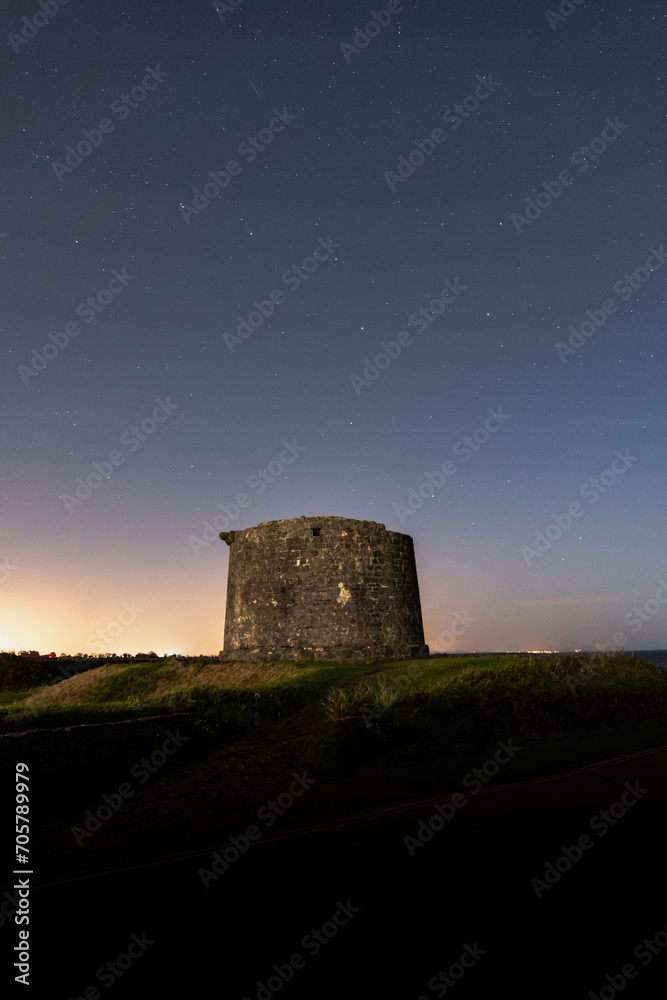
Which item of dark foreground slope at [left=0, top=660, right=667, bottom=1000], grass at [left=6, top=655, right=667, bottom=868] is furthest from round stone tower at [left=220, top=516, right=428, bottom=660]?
dark foreground slope at [left=0, top=660, right=667, bottom=1000]

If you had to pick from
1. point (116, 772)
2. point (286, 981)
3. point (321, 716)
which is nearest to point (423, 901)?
point (286, 981)

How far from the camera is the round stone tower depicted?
75.0ft

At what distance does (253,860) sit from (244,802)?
9.65 ft

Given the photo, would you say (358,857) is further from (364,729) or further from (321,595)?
(321,595)

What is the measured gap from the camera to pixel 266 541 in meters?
24.4

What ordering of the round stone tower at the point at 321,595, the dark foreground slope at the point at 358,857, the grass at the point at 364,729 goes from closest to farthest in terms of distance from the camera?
the dark foreground slope at the point at 358,857 → the grass at the point at 364,729 → the round stone tower at the point at 321,595

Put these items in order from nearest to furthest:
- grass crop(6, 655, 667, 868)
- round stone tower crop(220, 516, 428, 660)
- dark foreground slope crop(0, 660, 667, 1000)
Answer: dark foreground slope crop(0, 660, 667, 1000) < grass crop(6, 655, 667, 868) < round stone tower crop(220, 516, 428, 660)

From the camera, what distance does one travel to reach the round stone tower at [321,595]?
75.0 ft

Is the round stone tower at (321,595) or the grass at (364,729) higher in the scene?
the round stone tower at (321,595)

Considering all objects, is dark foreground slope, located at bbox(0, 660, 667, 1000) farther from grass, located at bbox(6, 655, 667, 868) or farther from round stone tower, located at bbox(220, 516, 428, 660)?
round stone tower, located at bbox(220, 516, 428, 660)

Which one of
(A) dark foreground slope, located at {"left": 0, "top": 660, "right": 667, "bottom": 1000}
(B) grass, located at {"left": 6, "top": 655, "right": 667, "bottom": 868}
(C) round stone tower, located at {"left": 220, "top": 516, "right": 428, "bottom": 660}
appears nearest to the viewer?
(A) dark foreground slope, located at {"left": 0, "top": 660, "right": 667, "bottom": 1000}

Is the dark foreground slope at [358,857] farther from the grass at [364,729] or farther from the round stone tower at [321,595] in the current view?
the round stone tower at [321,595]

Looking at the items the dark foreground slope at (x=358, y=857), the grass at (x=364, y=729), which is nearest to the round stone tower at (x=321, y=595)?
the grass at (x=364, y=729)

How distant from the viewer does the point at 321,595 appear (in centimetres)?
2316
